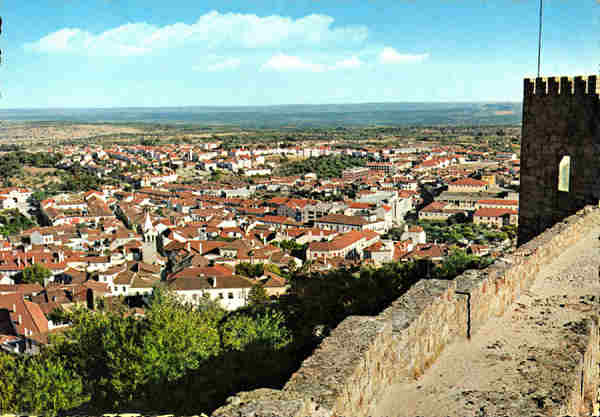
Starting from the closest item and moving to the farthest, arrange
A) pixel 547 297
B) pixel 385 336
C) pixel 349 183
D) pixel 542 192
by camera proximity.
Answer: pixel 385 336, pixel 547 297, pixel 542 192, pixel 349 183

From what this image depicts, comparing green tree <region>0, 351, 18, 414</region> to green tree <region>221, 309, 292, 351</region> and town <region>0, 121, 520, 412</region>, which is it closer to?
green tree <region>221, 309, 292, 351</region>

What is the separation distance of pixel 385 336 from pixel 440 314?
3.58 ft

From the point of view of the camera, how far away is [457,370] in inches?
203

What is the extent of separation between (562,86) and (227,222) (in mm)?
55740

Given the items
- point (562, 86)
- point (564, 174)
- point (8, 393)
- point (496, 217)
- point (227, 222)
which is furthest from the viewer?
point (496, 217)

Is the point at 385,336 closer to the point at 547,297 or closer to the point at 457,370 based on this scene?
the point at 457,370

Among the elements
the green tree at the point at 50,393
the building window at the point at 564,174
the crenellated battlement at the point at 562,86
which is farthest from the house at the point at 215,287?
the crenellated battlement at the point at 562,86

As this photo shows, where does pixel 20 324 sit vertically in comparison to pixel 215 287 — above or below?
above

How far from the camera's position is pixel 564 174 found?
1061 centimetres

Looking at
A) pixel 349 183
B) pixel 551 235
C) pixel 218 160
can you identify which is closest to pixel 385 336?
pixel 551 235

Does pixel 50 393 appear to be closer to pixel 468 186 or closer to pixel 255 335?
pixel 255 335

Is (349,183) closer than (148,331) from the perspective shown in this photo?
No

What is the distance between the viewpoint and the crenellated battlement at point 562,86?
386 inches

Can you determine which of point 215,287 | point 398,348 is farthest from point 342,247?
point 398,348
